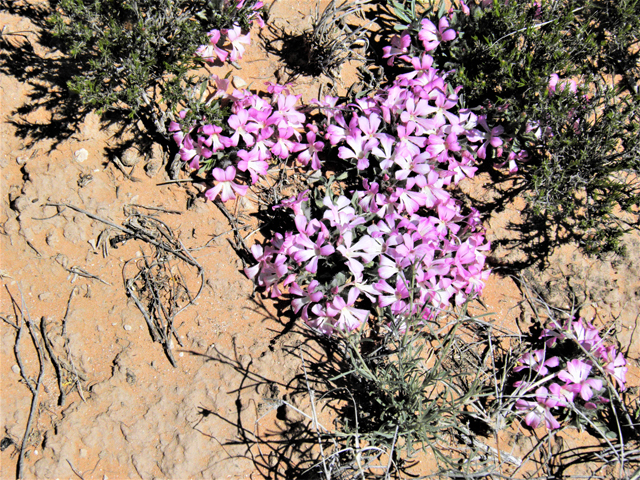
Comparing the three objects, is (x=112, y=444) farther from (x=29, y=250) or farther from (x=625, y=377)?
(x=625, y=377)

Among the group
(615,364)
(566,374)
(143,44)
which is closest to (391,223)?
(566,374)

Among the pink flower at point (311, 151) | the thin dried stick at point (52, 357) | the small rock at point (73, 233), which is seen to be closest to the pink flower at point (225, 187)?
the pink flower at point (311, 151)

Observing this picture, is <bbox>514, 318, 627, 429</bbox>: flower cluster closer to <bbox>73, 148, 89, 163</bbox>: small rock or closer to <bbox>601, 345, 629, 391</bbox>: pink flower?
<bbox>601, 345, 629, 391</bbox>: pink flower

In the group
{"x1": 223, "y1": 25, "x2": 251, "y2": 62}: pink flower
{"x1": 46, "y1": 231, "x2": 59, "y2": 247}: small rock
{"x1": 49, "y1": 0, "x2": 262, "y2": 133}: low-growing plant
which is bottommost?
{"x1": 46, "y1": 231, "x2": 59, "y2": 247}: small rock

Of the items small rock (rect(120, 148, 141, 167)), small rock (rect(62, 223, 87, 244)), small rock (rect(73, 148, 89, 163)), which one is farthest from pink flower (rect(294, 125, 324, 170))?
small rock (rect(62, 223, 87, 244))

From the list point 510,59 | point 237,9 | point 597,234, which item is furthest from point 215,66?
point 597,234

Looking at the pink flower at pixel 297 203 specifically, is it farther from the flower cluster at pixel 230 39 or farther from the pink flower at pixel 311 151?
the flower cluster at pixel 230 39
